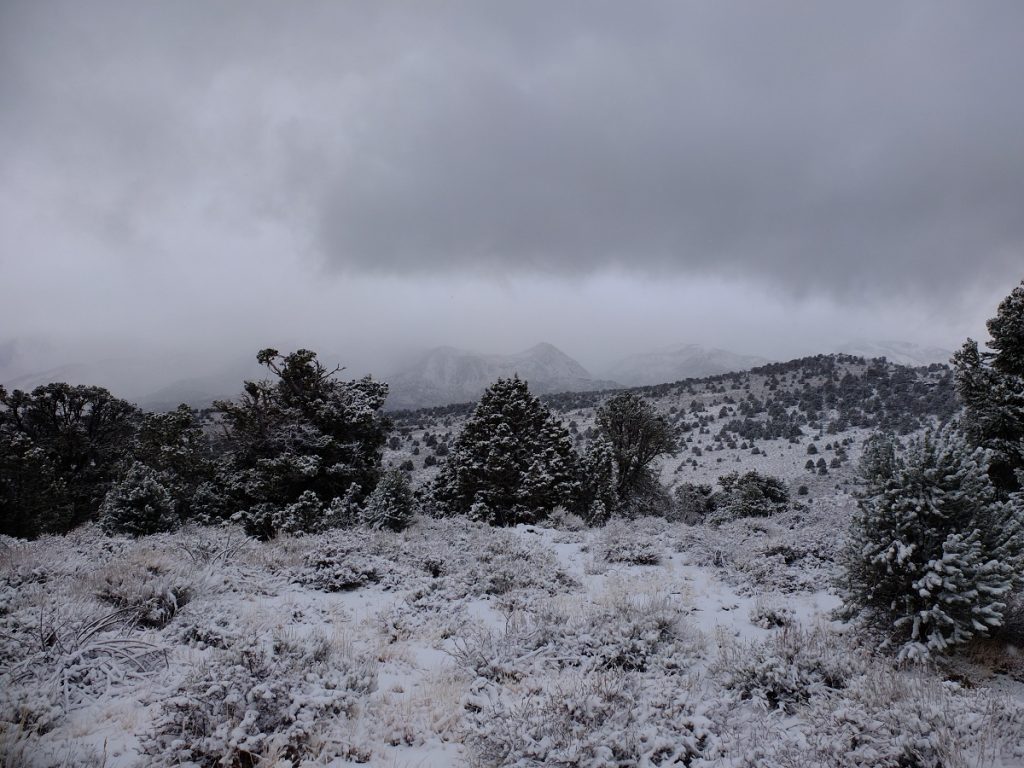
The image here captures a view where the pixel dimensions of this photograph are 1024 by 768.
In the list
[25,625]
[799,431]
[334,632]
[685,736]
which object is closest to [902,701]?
[685,736]

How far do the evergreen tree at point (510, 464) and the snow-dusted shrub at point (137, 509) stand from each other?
11632mm

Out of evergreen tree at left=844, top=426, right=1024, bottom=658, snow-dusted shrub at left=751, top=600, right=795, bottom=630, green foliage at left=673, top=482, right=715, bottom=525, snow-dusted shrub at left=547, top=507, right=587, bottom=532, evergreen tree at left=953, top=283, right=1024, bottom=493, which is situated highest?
evergreen tree at left=953, top=283, right=1024, bottom=493

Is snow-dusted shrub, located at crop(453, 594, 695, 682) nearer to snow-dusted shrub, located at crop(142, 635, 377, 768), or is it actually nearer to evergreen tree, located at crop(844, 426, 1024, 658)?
snow-dusted shrub, located at crop(142, 635, 377, 768)

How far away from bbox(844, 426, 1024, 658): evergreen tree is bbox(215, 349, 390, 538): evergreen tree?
695 inches

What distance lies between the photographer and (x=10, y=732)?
3877 mm

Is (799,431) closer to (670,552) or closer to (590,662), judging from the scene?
(670,552)

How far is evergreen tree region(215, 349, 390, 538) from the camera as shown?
64.0 ft

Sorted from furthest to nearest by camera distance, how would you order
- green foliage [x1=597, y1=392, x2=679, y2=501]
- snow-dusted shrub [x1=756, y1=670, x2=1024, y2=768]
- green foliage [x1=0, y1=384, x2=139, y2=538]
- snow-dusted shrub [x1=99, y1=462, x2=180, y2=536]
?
1. green foliage [x1=597, y1=392, x2=679, y2=501]
2. green foliage [x1=0, y1=384, x2=139, y2=538]
3. snow-dusted shrub [x1=99, y1=462, x2=180, y2=536]
4. snow-dusted shrub [x1=756, y1=670, x2=1024, y2=768]

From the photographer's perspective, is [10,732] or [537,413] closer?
[10,732]

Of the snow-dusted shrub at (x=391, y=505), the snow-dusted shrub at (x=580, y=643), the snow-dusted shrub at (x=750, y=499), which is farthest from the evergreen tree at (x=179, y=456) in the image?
the snow-dusted shrub at (x=750, y=499)

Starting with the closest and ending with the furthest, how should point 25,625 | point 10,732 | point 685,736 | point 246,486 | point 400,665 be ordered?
point 10,732
point 685,736
point 25,625
point 400,665
point 246,486

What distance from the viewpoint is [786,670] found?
17.1 feet

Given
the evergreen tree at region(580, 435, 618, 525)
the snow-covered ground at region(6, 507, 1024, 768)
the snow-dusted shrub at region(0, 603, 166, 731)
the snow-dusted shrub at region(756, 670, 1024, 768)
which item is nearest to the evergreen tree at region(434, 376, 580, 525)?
the evergreen tree at region(580, 435, 618, 525)

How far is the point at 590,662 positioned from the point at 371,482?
60.6ft
